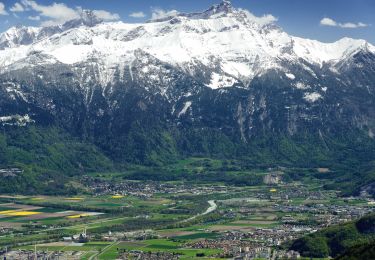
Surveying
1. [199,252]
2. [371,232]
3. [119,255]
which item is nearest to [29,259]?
[119,255]

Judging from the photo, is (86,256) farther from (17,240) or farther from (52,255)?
(17,240)

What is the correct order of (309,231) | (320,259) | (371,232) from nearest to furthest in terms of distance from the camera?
(320,259) → (371,232) → (309,231)

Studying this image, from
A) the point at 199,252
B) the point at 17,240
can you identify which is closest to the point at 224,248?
the point at 199,252

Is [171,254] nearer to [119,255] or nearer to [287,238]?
[119,255]

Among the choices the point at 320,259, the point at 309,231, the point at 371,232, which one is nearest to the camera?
the point at 320,259

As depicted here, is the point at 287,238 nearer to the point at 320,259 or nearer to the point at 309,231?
the point at 309,231

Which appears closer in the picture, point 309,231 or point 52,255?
point 52,255

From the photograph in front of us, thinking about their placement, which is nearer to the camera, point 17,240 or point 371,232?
point 371,232
